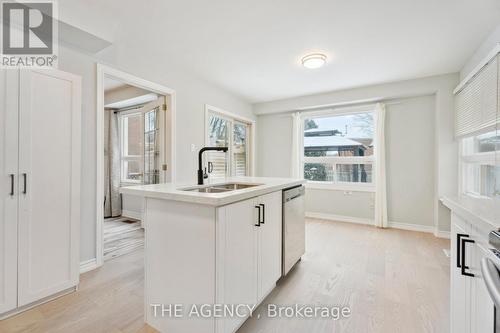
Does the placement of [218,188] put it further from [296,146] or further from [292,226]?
[296,146]

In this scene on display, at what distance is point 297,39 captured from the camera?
2.46 metres

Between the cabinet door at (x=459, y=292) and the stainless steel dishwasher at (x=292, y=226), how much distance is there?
1.13m

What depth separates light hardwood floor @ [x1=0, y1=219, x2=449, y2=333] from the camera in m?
1.52

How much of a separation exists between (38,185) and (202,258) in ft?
4.99

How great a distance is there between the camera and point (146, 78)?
2.85 meters

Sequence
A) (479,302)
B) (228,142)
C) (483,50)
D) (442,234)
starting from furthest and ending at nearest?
(228,142)
(442,234)
(483,50)
(479,302)

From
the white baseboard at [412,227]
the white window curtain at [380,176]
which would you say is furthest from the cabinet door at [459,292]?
the white baseboard at [412,227]

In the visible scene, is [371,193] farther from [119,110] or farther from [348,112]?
[119,110]

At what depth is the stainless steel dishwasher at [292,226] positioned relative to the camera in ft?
6.55

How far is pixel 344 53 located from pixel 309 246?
2.55 metres

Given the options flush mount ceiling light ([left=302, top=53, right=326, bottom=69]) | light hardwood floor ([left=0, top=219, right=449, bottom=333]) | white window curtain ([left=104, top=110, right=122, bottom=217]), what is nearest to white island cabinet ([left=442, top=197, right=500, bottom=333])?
light hardwood floor ([left=0, top=219, right=449, bottom=333])

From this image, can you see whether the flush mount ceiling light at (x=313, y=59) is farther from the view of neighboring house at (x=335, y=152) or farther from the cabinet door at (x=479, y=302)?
the cabinet door at (x=479, y=302)

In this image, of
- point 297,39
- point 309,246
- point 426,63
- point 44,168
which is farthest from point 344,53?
point 44,168

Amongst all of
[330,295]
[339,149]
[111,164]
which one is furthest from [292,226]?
[111,164]
